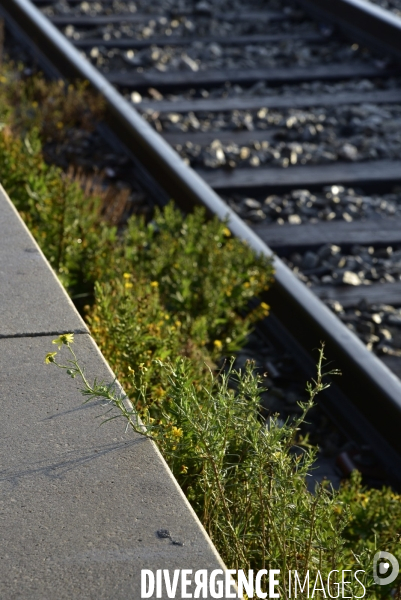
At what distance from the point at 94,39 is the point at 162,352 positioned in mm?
6034

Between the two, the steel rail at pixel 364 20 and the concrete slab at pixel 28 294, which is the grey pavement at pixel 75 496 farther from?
the steel rail at pixel 364 20

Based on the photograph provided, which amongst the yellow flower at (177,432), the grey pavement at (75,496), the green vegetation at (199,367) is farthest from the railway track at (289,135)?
the grey pavement at (75,496)

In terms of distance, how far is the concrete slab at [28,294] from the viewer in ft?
9.16

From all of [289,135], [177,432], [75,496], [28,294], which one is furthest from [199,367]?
[289,135]

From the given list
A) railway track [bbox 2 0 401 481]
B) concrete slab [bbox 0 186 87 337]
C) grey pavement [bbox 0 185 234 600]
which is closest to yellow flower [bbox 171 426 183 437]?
grey pavement [bbox 0 185 234 600]

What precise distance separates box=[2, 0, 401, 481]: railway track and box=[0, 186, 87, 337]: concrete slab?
3.95 feet

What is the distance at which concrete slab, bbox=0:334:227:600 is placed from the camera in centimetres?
187

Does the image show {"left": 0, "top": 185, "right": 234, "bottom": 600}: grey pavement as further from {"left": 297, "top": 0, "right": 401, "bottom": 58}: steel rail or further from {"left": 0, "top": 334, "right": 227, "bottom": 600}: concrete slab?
{"left": 297, "top": 0, "right": 401, "bottom": 58}: steel rail

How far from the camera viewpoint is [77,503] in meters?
2.07

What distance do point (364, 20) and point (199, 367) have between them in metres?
5.79

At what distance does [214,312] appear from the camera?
403 centimetres

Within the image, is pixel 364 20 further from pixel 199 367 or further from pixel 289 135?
pixel 199 367

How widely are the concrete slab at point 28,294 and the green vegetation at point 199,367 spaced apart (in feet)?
0.52

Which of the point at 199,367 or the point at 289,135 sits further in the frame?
the point at 289,135
